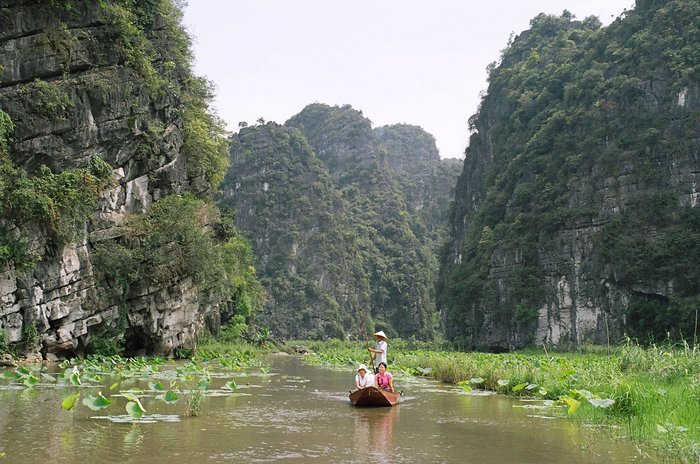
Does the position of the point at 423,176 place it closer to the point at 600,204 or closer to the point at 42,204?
the point at 600,204

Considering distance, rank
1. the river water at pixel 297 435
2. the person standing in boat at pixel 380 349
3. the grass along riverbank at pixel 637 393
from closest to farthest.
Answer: the river water at pixel 297 435 → the grass along riverbank at pixel 637 393 → the person standing in boat at pixel 380 349

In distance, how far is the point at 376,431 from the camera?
7344 mm

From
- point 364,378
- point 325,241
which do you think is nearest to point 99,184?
point 364,378

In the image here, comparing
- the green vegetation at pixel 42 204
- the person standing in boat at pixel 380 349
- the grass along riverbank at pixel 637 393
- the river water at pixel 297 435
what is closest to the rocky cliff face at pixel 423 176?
the green vegetation at pixel 42 204

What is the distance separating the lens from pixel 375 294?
285 feet

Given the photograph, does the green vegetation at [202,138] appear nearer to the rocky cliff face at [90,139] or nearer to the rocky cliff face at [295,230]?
the rocky cliff face at [90,139]

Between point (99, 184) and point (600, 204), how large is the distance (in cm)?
2945

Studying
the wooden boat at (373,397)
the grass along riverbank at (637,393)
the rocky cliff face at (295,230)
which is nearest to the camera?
the grass along riverbank at (637,393)

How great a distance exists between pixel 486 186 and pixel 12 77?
1701 inches

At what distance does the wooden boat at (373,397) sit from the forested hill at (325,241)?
6176cm

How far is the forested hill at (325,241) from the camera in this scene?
75.5m

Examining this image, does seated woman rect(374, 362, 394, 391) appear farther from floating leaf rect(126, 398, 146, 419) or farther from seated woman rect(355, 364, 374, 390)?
floating leaf rect(126, 398, 146, 419)

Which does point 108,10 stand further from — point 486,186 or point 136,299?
point 486,186

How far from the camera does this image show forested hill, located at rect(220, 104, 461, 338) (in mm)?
75500
